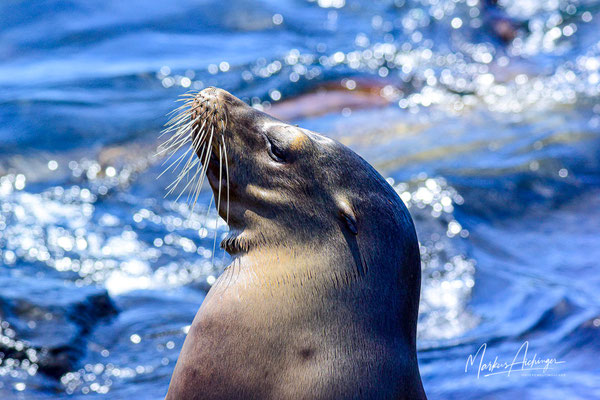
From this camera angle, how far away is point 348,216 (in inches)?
130

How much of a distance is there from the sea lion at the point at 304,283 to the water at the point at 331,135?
15.9 inches

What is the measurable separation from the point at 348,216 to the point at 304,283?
320 mm

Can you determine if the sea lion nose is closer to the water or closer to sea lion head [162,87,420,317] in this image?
sea lion head [162,87,420,317]

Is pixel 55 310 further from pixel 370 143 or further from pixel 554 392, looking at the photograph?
pixel 370 143

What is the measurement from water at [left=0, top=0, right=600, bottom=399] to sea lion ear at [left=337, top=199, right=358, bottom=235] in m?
0.55

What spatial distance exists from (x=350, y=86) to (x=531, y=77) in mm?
2547

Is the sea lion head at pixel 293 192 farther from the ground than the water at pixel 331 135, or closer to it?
closer to it

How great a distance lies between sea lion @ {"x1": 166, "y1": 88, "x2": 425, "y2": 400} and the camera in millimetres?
3195

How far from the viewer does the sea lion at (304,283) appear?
3.20 metres
